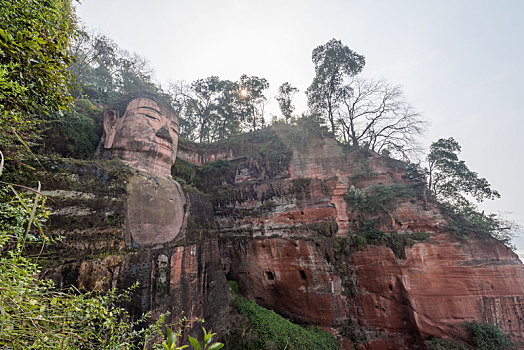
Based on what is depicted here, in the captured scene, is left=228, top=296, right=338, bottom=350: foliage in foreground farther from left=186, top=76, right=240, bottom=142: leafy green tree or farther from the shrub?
left=186, top=76, right=240, bottom=142: leafy green tree

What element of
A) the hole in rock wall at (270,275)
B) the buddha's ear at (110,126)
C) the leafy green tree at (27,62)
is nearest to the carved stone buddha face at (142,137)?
the buddha's ear at (110,126)

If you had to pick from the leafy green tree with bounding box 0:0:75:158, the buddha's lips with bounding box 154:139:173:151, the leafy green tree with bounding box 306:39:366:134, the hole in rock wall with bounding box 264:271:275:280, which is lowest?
the hole in rock wall with bounding box 264:271:275:280

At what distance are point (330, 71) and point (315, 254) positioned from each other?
1255 centimetres

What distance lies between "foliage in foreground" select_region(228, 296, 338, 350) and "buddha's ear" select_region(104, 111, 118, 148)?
9.53 metres

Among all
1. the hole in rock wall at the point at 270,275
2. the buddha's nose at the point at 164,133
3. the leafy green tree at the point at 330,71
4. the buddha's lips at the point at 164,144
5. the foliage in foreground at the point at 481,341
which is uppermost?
the leafy green tree at the point at 330,71

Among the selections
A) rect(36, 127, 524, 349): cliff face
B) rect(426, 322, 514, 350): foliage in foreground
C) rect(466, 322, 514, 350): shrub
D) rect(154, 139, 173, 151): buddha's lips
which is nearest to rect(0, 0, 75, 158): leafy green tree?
rect(36, 127, 524, 349): cliff face

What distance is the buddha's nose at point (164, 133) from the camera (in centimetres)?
1046

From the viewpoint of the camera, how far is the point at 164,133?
1062cm

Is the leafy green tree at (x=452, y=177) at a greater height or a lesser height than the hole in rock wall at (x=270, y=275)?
greater

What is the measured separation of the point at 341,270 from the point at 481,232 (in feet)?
21.1

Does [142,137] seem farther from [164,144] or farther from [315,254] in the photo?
[315,254]

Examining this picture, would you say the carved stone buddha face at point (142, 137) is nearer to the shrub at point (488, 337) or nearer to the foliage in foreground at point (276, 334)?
the foliage in foreground at point (276, 334)

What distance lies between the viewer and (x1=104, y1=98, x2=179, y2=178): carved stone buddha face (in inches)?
376

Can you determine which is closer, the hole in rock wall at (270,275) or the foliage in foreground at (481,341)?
the foliage in foreground at (481,341)
